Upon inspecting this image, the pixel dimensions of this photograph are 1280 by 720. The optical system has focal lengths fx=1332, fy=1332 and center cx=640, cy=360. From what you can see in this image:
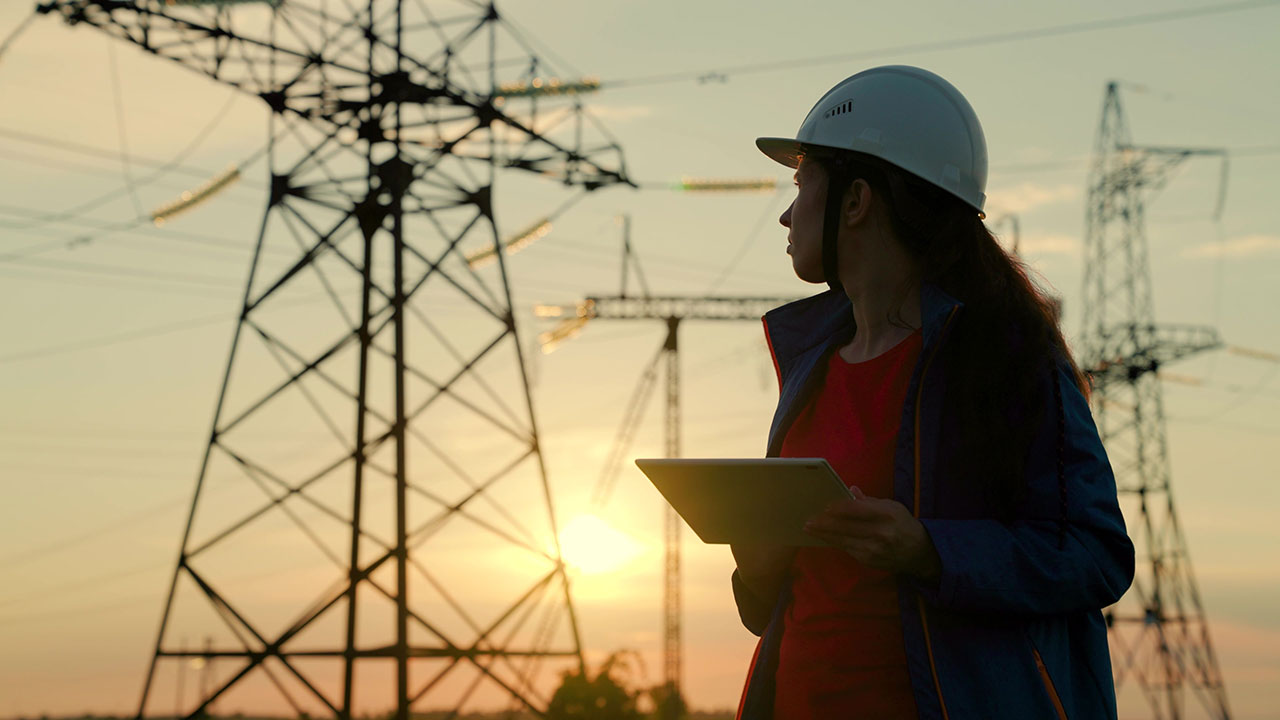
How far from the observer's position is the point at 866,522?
252 centimetres

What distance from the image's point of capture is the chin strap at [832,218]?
305 cm

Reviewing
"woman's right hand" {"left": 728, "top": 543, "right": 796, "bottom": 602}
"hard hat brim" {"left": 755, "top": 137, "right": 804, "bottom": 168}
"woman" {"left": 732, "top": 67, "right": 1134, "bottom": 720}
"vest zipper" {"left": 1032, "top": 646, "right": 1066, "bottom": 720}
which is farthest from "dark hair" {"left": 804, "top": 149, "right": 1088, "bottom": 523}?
"woman's right hand" {"left": 728, "top": 543, "right": 796, "bottom": 602}

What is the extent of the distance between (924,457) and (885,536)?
0.23 m

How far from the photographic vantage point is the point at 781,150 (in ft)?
11.2

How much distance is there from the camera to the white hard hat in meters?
3.00

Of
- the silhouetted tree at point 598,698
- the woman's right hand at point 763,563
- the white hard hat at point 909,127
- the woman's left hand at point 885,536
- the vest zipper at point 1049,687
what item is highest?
the white hard hat at point 909,127

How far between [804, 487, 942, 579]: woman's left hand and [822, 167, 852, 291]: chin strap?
28.5 inches

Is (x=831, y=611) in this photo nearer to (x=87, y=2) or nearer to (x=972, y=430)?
(x=972, y=430)

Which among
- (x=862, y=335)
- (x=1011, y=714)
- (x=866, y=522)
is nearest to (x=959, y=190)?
(x=862, y=335)

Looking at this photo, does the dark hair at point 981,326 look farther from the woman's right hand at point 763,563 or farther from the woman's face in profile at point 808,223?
the woman's right hand at point 763,563

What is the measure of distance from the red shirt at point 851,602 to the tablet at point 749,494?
146 millimetres

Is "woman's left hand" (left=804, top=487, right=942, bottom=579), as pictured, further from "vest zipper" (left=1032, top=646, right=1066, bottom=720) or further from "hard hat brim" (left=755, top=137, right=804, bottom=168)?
"hard hat brim" (left=755, top=137, right=804, bottom=168)

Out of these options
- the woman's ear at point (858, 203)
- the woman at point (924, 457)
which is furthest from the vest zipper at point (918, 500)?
the woman's ear at point (858, 203)

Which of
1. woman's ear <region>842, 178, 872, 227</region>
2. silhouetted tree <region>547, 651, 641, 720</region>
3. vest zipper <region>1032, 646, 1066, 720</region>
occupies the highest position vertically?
woman's ear <region>842, 178, 872, 227</region>
